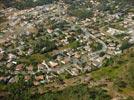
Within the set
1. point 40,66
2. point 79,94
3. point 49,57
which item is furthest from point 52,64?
point 79,94

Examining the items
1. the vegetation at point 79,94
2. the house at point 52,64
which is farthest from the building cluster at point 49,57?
the vegetation at point 79,94

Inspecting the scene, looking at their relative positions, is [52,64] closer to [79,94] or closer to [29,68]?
[29,68]

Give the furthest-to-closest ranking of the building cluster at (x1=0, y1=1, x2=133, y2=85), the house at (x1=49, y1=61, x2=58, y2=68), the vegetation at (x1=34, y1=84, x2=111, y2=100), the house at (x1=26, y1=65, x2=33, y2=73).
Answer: the house at (x1=49, y1=61, x2=58, y2=68) < the house at (x1=26, y1=65, x2=33, y2=73) < the building cluster at (x1=0, y1=1, x2=133, y2=85) < the vegetation at (x1=34, y1=84, x2=111, y2=100)

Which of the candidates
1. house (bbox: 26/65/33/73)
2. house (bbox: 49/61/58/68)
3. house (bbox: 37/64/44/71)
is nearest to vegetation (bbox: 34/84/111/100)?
house (bbox: 26/65/33/73)

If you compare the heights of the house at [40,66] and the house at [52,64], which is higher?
the house at [40,66]

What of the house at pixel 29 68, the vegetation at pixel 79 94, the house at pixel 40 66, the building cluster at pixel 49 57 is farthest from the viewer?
the house at pixel 40 66

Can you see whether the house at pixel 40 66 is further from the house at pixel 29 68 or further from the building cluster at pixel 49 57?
the house at pixel 29 68

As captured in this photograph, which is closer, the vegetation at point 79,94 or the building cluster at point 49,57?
the vegetation at point 79,94

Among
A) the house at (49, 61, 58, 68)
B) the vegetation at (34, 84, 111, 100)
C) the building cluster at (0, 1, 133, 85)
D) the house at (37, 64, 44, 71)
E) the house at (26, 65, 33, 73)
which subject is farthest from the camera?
the house at (49, 61, 58, 68)

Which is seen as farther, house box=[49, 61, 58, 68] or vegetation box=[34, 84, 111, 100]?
house box=[49, 61, 58, 68]

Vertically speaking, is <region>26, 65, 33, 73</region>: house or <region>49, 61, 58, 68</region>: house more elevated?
<region>26, 65, 33, 73</region>: house

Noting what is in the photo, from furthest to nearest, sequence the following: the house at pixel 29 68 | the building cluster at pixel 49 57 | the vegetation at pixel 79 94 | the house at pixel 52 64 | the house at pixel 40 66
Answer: the house at pixel 52 64 < the house at pixel 40 66 < the house at pixel 29 68 < the building cluster at pixel 49 57 < the vegetation at pixel 79 94

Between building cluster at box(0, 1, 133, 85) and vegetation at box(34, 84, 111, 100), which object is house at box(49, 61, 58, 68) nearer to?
building cluster at box(0, 1, 133, 85)
